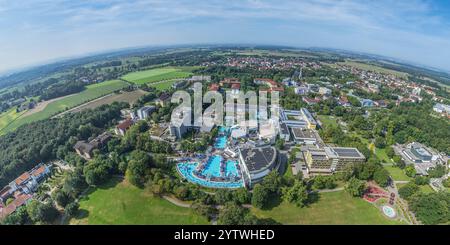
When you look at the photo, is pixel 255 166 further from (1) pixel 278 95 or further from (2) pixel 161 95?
(2) pixel 161 95

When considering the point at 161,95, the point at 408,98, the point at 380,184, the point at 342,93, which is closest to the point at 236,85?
the point at 161,95

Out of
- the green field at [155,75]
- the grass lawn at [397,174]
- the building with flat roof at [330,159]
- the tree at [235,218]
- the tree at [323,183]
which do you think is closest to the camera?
the tree at [235,218]

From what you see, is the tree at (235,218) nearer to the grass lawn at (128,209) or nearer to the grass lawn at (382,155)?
the grass lawn at (128,209)

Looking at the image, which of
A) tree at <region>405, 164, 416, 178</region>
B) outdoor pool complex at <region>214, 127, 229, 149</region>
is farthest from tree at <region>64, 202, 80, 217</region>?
tree at <region>405, 164, 416, 178</region>

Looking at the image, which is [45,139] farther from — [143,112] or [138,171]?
[138,171]

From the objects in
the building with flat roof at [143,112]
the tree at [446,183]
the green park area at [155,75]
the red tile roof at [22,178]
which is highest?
the green park area at [155,75]

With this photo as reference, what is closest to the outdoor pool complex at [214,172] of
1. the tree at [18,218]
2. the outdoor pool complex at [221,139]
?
the outdoor pool complex at [221,139]
